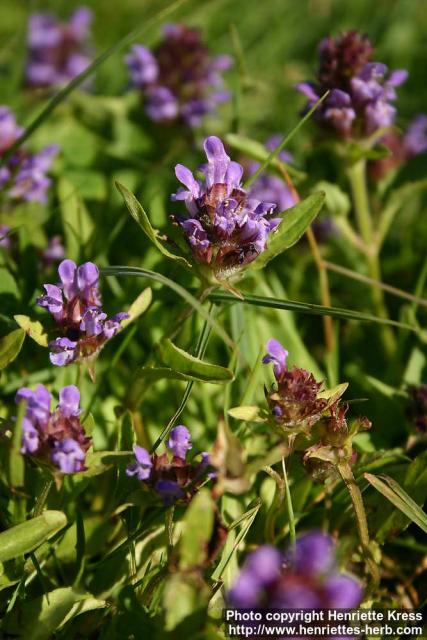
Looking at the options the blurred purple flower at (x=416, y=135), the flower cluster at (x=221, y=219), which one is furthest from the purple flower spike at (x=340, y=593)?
the blurred purple flower at (x=416, y=135)

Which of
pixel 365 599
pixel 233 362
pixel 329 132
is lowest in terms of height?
pixel 365 599

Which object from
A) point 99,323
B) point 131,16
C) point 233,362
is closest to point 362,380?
point 233,362

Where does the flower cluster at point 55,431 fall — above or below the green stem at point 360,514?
above

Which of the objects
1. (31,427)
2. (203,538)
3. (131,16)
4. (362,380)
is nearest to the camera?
(203,538)

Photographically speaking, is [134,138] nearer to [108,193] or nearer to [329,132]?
[108,193]

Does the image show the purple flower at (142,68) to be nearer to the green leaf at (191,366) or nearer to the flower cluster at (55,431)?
the green leaf at (191,366)

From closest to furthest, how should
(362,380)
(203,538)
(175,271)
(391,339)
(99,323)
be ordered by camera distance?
(203,538) < (99,323) < (175,271) < (362,380) < (391,339)
